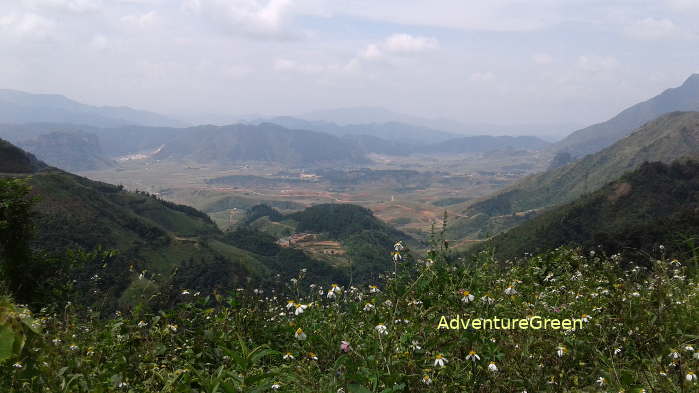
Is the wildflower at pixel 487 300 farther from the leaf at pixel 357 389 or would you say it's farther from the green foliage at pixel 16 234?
the green foliage at pixel 16 234

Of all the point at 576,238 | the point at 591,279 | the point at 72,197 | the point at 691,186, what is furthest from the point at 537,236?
the point at 72,197

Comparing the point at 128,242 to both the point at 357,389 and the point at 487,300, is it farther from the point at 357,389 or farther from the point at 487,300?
the point at 357,389

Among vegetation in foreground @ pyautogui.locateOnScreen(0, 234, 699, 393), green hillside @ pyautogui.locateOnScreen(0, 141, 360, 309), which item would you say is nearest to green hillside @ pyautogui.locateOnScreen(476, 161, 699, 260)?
green hillside @ pyautogui.locateOnScreen(0, 141, 360, 309)

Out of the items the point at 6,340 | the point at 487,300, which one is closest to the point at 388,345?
the point at 487,300

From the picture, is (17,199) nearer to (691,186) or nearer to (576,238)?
(576,238)

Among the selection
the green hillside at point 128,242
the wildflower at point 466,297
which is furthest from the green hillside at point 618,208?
the wildflower at point 466,297

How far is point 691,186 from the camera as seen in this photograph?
324 ft

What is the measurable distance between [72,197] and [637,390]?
121156 mm

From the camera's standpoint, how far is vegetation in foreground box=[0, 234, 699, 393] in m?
3.51

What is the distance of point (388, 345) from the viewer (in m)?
4.05

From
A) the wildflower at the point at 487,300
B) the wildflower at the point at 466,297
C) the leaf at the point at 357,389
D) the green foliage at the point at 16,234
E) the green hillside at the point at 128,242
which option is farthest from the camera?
the green hillside at the point at 128,242

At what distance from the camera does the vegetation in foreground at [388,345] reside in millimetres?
3508

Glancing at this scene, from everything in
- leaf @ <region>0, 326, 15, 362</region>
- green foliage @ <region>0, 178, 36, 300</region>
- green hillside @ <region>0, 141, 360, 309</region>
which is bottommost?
green hillside @ <region>0, 141, 360, 309</region>

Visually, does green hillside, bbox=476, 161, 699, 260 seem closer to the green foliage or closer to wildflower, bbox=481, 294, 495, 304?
the green foliage
